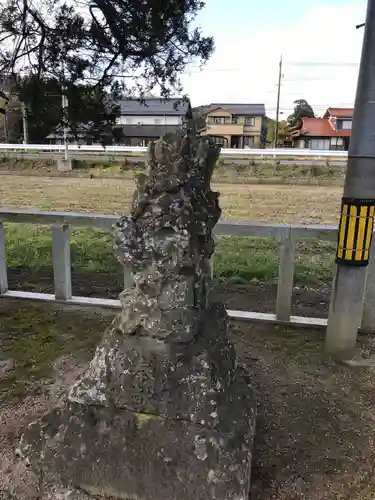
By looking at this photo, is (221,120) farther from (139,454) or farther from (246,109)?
(139,454)

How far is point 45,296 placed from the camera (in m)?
4.19

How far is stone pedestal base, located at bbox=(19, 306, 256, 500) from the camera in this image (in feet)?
5.84

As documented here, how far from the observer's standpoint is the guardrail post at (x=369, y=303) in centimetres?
358

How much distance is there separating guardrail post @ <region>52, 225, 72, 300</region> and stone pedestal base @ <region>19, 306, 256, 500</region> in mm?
2189

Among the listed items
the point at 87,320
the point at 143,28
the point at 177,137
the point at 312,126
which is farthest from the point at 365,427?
the point at 312,126

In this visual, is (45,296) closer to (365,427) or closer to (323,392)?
(323,392)

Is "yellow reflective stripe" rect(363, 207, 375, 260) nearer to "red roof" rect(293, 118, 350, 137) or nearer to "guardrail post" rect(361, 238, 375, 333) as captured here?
"guardrail post" rect(361, 238, 375, 333)

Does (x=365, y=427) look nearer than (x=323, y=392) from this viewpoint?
Yes

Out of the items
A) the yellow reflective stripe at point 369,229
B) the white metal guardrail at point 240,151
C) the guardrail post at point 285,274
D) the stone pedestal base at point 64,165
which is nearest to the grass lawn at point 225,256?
the guardrail post at point 285,274

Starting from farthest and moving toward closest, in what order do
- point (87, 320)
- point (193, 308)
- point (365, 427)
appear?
point (87, 320)
point (365, 427)
point (193, 308)

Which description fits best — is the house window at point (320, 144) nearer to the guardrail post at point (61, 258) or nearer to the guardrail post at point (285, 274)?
the guardrail post at point (285, 274)

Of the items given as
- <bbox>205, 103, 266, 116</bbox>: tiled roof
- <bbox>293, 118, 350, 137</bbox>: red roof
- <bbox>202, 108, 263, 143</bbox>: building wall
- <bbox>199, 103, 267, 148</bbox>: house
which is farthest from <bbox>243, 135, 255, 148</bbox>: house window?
<bbox>293, 118, 350, 137</bbox>: red roof

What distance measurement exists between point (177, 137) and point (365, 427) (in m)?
1.83

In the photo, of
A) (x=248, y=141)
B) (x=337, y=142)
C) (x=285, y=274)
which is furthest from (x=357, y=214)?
(x=248, y=141)
